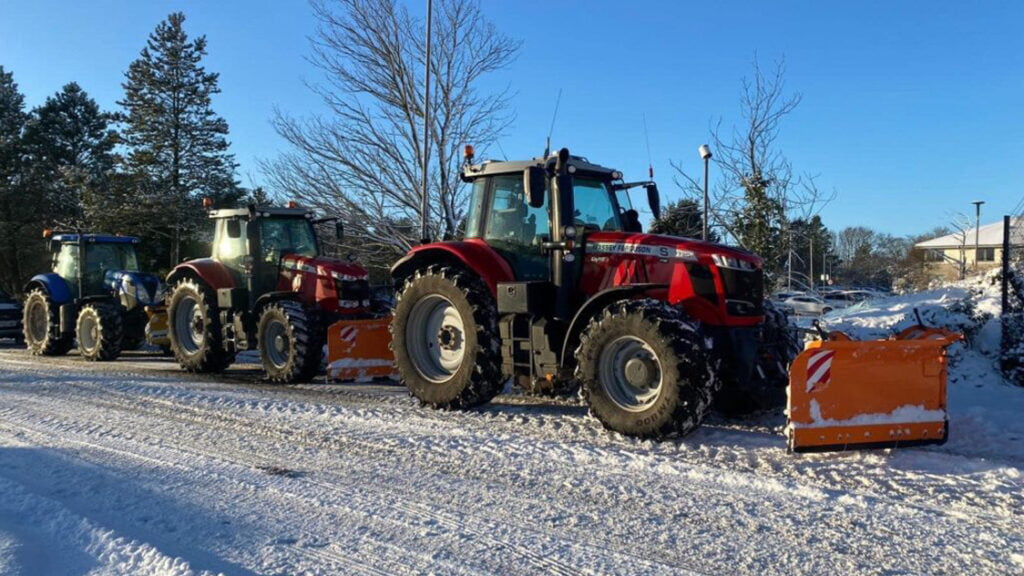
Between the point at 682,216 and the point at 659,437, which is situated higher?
the point at 682,216

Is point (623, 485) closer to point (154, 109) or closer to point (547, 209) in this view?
point (547, 209)

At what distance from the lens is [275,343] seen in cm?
964

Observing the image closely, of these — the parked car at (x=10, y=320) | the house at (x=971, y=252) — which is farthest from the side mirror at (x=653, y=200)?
the parked car at (x=10, y=320)

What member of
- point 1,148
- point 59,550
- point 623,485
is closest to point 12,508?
point 59,550

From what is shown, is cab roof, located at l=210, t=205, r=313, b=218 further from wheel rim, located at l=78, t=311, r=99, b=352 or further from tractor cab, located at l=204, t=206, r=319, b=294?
wheel rim, located at l=78, t=311, r=99, b=352

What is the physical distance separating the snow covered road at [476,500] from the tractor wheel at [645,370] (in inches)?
8.8

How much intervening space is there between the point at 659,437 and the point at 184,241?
93.5 feet

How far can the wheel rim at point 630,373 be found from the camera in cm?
569

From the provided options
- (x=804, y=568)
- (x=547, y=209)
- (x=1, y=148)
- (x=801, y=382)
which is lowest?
(x=804, y=568)

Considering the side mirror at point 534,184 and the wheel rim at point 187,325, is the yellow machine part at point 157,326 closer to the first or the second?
the wheel rim at point 187,325

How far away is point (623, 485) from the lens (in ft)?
15.0

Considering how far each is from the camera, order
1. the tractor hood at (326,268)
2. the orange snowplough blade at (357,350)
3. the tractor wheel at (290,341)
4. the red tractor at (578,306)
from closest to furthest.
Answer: the red tractor at (578,306) → the orange snowplough blade at (357,350) → the tractor wheel at (290,341) → the tractor hood at (326,268)

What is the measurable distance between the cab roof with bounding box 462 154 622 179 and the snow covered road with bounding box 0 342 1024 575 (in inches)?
92.8

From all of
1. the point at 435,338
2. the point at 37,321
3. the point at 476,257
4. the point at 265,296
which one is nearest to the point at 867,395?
the point at 476,257
